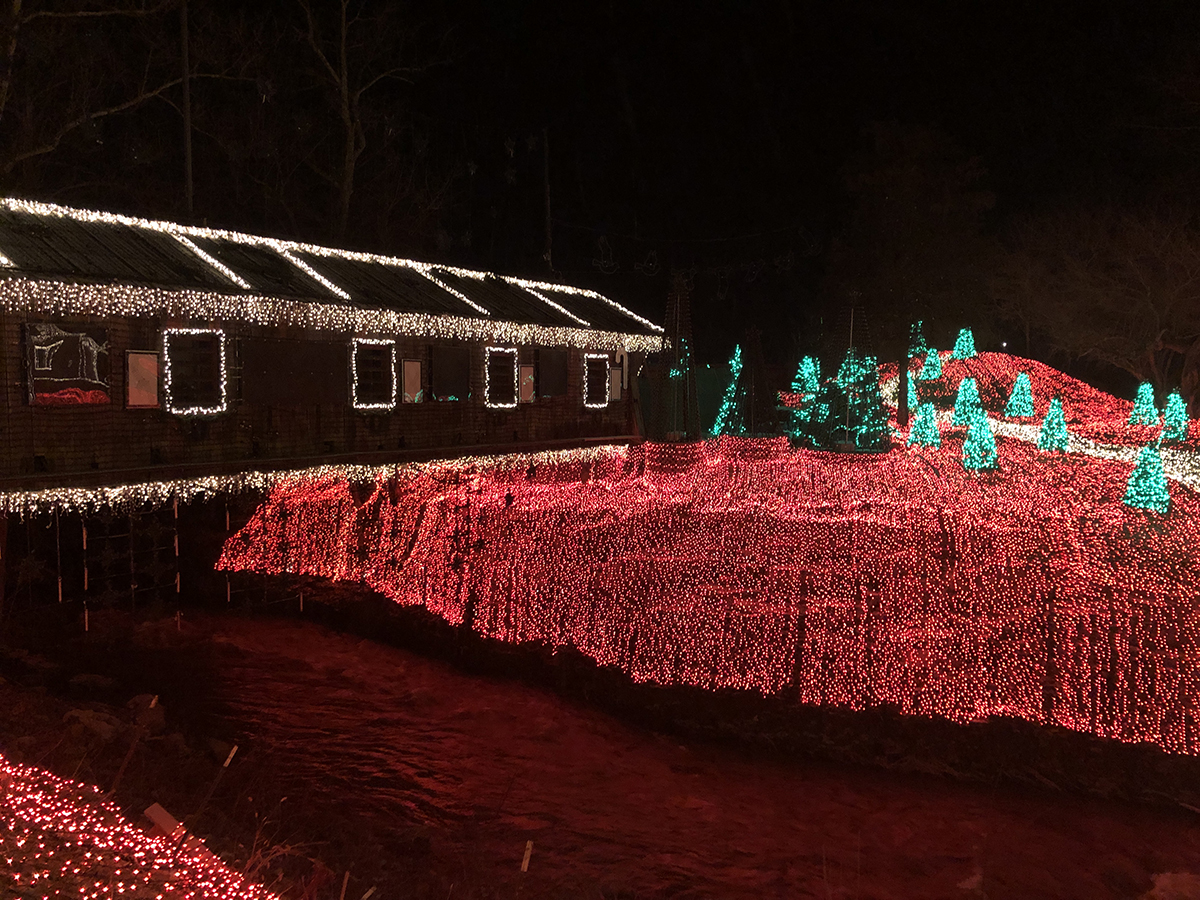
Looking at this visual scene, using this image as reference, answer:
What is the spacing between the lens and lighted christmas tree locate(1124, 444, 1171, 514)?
1426 cm

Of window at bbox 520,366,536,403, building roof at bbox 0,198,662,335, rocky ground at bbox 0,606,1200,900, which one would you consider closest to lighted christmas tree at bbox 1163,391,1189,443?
building roof at bbox 0,198,662,335

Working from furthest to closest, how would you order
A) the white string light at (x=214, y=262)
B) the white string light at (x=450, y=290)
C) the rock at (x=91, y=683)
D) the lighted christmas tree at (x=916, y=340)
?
the lighted christmas tree at (x=916, y=340)
the white string light at (x=450, y=290)
the white string light at (x=214, y=262)
the rock at (x=91, y=683)

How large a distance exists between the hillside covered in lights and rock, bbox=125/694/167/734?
3661mm

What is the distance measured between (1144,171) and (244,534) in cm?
3343

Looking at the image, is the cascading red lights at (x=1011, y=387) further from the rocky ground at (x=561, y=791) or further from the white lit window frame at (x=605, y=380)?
the rocky ground at (x=561, y=791)

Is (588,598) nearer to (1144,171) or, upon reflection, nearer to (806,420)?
(806,420)

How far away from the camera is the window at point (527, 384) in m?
19.5

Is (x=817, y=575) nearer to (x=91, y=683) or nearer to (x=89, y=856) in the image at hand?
(x=89, y=856)

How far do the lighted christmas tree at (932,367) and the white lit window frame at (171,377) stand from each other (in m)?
24.7

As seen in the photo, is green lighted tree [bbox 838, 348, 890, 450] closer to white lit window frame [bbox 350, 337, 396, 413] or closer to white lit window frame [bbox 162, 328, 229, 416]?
white lit window frame [bbox 350, 337, 396, 413]

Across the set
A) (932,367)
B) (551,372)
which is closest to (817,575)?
(551,372)

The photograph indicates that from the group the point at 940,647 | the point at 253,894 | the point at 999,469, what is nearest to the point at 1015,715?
the point at 940,647

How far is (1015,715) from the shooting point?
8695 millimetres

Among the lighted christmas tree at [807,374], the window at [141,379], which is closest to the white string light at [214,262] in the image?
the window at [141,379]
